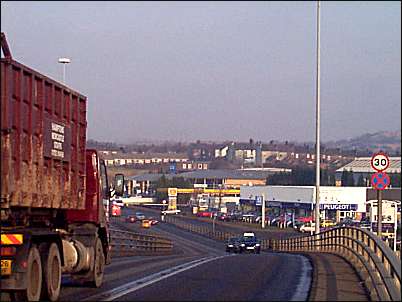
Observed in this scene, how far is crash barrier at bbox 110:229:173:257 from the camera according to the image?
36.7m

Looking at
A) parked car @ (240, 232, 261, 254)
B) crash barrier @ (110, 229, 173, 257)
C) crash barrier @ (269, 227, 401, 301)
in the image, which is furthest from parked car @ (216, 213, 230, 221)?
crash barrier @ (269, 227, 401, 301)

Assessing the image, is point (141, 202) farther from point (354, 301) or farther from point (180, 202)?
point (354, 301)

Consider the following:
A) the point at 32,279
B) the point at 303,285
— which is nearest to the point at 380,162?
the point at 303,285

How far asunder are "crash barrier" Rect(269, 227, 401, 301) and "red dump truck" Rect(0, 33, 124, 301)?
17.9 ft

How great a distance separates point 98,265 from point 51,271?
10.5 ft

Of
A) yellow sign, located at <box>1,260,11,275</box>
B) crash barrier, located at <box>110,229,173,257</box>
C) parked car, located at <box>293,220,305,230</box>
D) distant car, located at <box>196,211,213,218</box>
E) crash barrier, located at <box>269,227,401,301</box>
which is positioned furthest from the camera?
distant car, located at <box>196,211,213,218</box>

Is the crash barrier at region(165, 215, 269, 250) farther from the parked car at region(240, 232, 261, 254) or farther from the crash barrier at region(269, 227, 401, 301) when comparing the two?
the crash barrier at region(269, 227, 401, 301)

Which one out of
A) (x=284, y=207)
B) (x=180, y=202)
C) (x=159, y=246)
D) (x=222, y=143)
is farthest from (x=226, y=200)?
(x=222, y=143)

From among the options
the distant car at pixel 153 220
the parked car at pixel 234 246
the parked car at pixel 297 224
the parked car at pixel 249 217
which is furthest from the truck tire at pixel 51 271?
the parked car at pixel 249 217

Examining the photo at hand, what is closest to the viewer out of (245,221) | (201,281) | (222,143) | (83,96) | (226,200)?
(83,96)

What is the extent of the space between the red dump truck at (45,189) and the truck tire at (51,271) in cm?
2

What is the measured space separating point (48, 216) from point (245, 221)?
63.8m

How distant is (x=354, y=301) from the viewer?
631 inches

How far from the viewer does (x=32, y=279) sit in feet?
49.3
